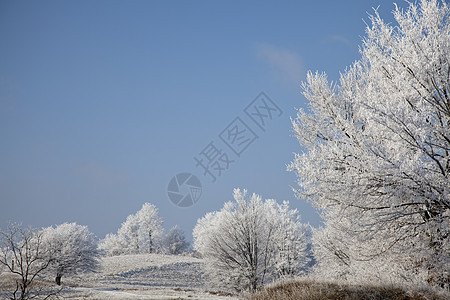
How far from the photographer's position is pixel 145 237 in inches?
2805

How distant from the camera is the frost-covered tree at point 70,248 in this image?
99.9 feet

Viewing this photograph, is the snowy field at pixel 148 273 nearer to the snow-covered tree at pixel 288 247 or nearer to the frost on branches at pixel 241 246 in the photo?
the snow-covered tree at pixel 288 247

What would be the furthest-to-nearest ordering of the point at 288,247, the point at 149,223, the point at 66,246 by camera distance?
the point at 149,223 < the point at 66,246 < the point at 288,247

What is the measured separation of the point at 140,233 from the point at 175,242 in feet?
37.1

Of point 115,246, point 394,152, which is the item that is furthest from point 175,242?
point 394,152

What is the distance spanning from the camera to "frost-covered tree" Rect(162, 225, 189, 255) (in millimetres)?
76812

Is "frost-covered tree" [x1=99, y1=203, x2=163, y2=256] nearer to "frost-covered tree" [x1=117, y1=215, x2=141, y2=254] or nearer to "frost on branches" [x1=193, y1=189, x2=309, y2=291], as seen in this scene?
"frost-covered tree" [x1=117, y1=215, x2=141, y2=254]

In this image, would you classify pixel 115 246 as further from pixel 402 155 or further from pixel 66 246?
pixel 402 155

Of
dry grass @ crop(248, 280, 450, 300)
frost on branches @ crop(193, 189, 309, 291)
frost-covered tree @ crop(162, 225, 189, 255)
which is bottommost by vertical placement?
dry grass @ crop(248, 280, 450, 300)

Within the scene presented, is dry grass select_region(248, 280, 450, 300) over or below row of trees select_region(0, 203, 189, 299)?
below

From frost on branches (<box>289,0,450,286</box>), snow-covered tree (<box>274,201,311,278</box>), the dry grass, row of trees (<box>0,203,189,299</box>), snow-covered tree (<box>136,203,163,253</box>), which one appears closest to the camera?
frost on branches (<box>289,0,450,286</box>)

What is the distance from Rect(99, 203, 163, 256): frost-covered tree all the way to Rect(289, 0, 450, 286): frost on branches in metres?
65.4

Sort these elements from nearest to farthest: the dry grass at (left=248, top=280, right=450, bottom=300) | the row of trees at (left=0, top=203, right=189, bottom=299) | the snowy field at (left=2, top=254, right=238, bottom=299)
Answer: the dry grass at (left=248, top=280, right=450, bottom=300)
the row of trees at (left=0, top=203, right=189, bottom=299)
the snowy field at (left=2, top=254, right=238, bottom=299)

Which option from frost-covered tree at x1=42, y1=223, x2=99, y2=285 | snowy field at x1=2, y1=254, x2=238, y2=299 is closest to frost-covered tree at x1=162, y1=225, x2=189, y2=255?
snowy field at x1=2, y1=254, x2=238, y2=299
